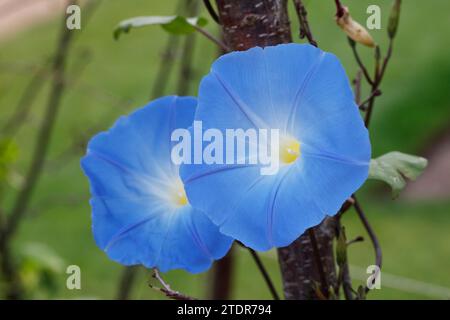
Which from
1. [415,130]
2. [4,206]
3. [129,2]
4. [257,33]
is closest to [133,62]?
[129,2]

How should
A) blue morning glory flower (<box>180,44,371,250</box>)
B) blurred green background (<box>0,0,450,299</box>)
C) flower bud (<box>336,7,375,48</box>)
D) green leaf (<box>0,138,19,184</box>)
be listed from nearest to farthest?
blue morning glory flower (<box>180,44,371,250</box>) < flower bud (<box>336,7,375,48</box>) < green leaf (<box>0,138,19,184</box>) < blurred green background (<box>0,0,450,299</box>)

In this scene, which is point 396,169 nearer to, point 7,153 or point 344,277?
point 344,277

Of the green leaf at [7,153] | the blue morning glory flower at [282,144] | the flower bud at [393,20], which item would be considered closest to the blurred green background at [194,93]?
the green leaf at [7,153]

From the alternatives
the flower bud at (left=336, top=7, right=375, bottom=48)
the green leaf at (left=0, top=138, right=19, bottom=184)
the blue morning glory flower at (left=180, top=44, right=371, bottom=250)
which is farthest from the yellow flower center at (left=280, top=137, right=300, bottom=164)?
the green leaf at (left=0, top=138, right=19, bottom=184)

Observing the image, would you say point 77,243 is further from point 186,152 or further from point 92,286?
point 186,152

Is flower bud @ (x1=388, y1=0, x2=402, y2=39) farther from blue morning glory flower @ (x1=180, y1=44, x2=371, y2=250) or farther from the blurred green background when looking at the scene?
the blurred green background

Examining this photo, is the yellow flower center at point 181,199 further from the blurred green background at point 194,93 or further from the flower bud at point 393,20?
the blurred green background at point 194,93
